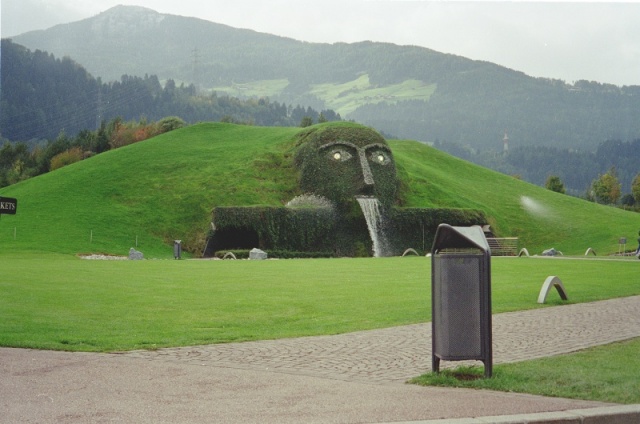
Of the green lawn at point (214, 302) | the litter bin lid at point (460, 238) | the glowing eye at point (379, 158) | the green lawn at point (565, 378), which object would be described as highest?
the glowing eye at point (379, 158)

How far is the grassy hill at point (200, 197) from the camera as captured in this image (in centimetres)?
5153

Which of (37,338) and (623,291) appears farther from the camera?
(623,291)

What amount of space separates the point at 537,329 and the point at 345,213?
43981 millimetres

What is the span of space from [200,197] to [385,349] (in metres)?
49.7

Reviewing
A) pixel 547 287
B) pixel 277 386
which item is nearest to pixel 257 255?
pixel 547 287

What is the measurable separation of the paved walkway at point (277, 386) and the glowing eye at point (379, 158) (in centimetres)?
4785

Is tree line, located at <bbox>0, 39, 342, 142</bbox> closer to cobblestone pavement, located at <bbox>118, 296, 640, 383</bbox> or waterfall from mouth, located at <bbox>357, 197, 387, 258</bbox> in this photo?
waterfall from mouth, located at <bbox>357, 197, 387, 258</bbox>

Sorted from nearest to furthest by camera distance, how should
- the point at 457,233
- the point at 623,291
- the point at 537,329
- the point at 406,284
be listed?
the point at 457,233, the point at 537,329, the point at 623,291, the point at 406,284

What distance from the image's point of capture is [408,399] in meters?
7.32

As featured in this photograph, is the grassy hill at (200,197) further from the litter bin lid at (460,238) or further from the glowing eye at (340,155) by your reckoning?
the litter bin lid at (460,238)

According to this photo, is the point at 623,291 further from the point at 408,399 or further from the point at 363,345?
the point at 408,399

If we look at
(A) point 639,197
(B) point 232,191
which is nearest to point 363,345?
(B) point 232,191

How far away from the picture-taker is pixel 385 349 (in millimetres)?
10906

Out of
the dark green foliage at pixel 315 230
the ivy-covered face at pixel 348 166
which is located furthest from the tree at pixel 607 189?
the ivy-covered face at pixel 348 166
